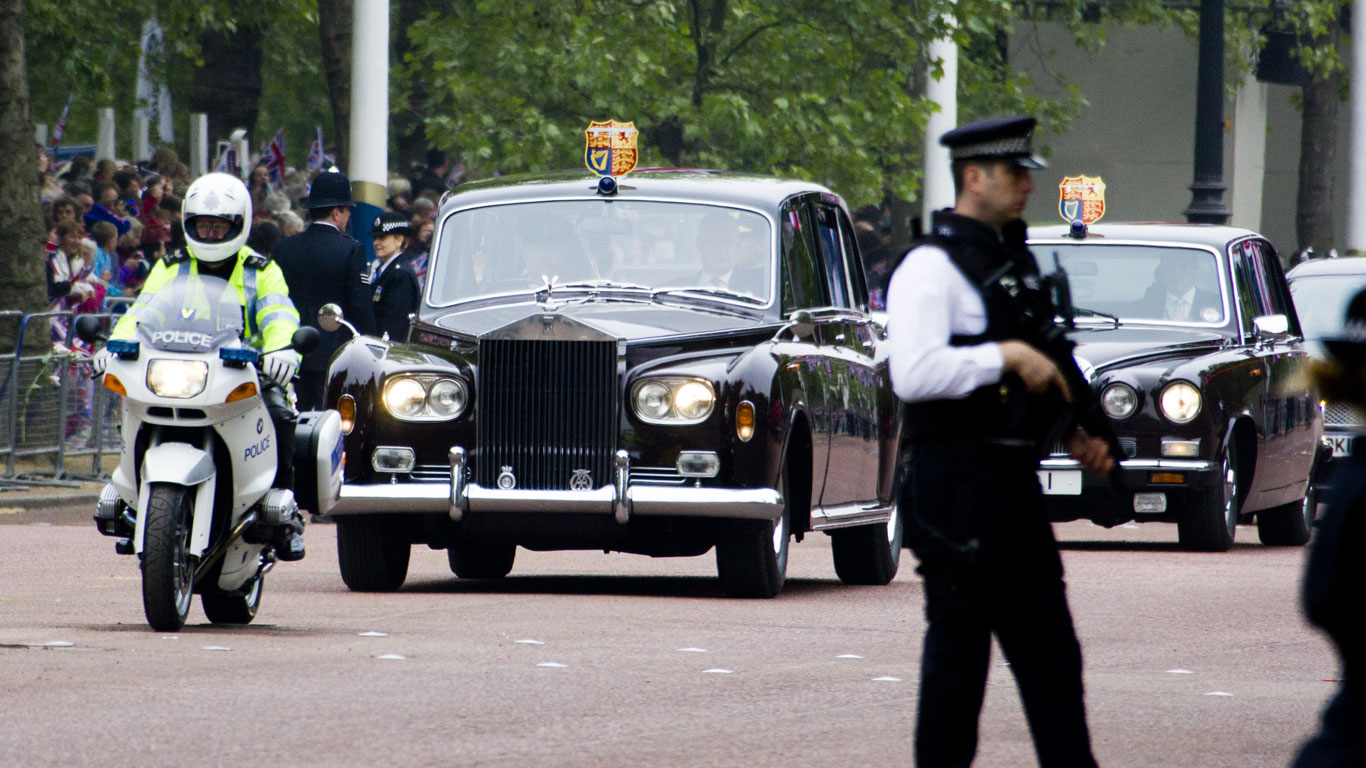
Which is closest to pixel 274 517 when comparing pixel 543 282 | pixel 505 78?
pixel 543 282

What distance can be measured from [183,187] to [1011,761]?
17762 millimetres

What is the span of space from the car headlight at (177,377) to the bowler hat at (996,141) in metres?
4.37

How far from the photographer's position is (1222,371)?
14758mm

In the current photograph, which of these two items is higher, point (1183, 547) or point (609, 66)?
point (609, 66)

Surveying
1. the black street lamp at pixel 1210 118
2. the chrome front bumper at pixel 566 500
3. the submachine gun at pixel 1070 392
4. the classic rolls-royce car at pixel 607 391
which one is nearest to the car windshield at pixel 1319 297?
the black street lamp at pixel 1210 118

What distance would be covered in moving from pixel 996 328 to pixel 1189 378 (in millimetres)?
9534

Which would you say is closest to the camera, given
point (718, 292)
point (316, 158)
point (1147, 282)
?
point (718, 292)

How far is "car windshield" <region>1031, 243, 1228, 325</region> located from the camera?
15.5m

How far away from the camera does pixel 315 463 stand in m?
9.65

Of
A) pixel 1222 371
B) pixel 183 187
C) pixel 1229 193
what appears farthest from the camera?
pixel 1229 193

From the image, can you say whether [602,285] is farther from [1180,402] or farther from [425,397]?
[1180,402]

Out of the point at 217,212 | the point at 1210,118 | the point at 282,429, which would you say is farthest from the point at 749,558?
the point at 1210,118

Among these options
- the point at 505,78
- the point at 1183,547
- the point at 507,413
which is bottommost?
the point at 1183,547

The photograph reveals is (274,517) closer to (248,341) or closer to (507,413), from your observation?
(248,341)
